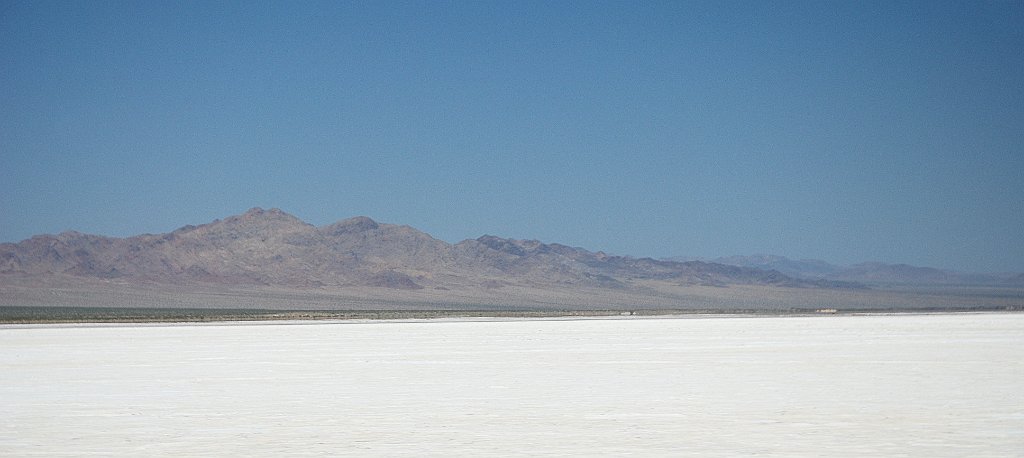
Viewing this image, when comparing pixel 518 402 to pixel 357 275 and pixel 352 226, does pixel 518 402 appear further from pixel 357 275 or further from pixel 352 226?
pixel 352 226

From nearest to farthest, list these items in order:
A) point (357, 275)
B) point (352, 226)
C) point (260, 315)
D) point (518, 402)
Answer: point (518, 402) → point (260, 315) → point (357, 275) → point (352, 226)

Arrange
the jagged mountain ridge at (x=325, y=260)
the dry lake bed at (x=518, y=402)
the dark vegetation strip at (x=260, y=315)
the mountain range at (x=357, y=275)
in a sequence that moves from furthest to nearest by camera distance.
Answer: the jagged mountain ridge at (x=325, y=260)
the mountain range at (x=357, y=275)
the dark vegetation strip at (x=260, y=315)
the dry lake bed at (x=518, y=402)

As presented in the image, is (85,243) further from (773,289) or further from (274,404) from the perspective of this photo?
(274,404)

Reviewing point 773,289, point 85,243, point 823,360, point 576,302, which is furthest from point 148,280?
point 823,360

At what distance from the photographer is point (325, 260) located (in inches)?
6289

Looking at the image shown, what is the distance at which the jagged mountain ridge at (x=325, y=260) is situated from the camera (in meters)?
153

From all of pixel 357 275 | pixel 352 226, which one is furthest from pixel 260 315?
→ pixel 352 226

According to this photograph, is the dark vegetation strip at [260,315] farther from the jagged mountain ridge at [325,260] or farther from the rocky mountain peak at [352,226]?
the rocky mountain peak at [352,226]

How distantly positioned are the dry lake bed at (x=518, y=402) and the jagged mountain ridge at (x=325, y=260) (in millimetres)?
121509

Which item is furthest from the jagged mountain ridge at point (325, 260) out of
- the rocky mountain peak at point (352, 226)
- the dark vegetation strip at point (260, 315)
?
the dark vegetation strip at point (260, 315)

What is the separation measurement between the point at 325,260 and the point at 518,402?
145 meters

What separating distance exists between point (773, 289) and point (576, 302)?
41.6m

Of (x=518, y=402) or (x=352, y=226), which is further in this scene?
(x=352, y=226)

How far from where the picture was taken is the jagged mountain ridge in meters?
153
